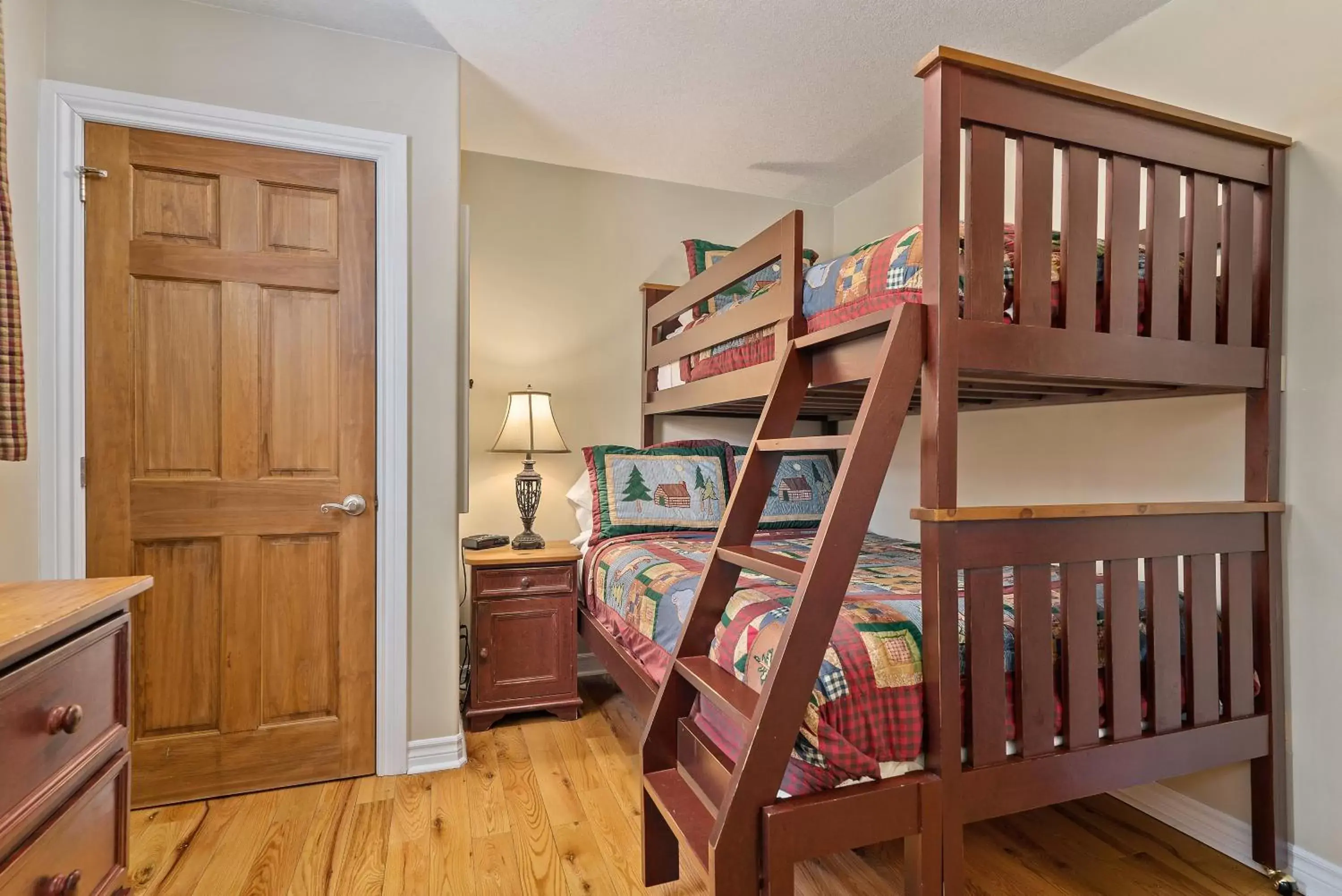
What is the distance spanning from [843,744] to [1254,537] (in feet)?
4.04

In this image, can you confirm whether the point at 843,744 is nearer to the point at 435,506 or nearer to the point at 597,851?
the point at 597,851

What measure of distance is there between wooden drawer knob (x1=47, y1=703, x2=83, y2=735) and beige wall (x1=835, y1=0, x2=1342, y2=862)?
2.49m

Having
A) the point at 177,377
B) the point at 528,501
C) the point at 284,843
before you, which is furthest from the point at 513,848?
the point at 177,377

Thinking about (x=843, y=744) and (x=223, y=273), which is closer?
(x=843, y=744)

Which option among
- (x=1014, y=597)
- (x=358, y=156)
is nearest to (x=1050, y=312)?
(x=1014, y=597)

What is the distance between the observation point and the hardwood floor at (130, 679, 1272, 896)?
1604mm

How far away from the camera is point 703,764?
4.65 feet

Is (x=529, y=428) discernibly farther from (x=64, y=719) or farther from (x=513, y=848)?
(x=64, y=719)

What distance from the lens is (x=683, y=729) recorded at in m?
1.51

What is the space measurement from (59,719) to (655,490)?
218cm

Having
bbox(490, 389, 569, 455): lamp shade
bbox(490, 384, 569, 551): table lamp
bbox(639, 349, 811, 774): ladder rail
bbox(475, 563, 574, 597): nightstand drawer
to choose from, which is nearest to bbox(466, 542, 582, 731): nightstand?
bbox(475, 563, 574, 597): nightstand drawer

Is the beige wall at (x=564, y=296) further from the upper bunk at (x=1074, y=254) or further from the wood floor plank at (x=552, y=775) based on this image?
the upper bunk at (x=1074, y=254)

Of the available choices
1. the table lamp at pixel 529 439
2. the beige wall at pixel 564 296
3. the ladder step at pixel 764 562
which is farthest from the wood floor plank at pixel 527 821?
the beige wall at pixel 564 296

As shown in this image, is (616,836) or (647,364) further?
(647,364)
